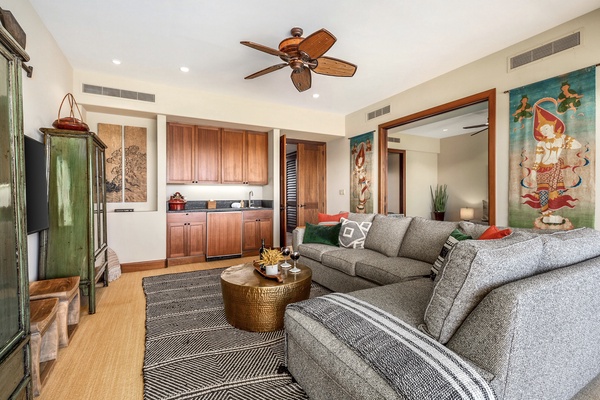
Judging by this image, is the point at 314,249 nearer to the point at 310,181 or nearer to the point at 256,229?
the point at 256,229

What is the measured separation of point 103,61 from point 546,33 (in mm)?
4919

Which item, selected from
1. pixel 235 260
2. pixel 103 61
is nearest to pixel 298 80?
pixel 103 61

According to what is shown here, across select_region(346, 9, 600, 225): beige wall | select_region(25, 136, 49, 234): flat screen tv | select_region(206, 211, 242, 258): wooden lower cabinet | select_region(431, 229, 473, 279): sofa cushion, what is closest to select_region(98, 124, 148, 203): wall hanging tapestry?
select_region(206, 211, 242, 258): wooden lower cabinet

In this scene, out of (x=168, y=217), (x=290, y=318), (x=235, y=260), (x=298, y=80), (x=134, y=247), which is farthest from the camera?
(x=235, y=260)

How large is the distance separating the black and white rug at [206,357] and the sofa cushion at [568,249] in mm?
1458

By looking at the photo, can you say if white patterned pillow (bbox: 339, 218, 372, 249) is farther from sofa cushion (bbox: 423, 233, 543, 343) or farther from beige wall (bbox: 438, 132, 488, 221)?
beige wall (bbox: 438, 132, 488, 221)

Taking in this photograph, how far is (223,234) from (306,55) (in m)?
3.26

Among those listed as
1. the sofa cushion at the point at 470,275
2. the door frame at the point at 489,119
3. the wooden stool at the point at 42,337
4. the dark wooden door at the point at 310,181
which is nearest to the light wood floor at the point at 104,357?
the wooden stool at the point at 42,337

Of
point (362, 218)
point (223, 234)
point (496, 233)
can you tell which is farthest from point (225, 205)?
point (496, 233)

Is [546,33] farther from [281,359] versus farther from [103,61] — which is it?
[103,61]

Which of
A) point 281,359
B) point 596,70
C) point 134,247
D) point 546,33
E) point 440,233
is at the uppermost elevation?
point 546,33

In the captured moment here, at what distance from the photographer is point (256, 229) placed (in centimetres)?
522

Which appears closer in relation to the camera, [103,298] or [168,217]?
[103,298]

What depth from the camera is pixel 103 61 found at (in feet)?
11.4
